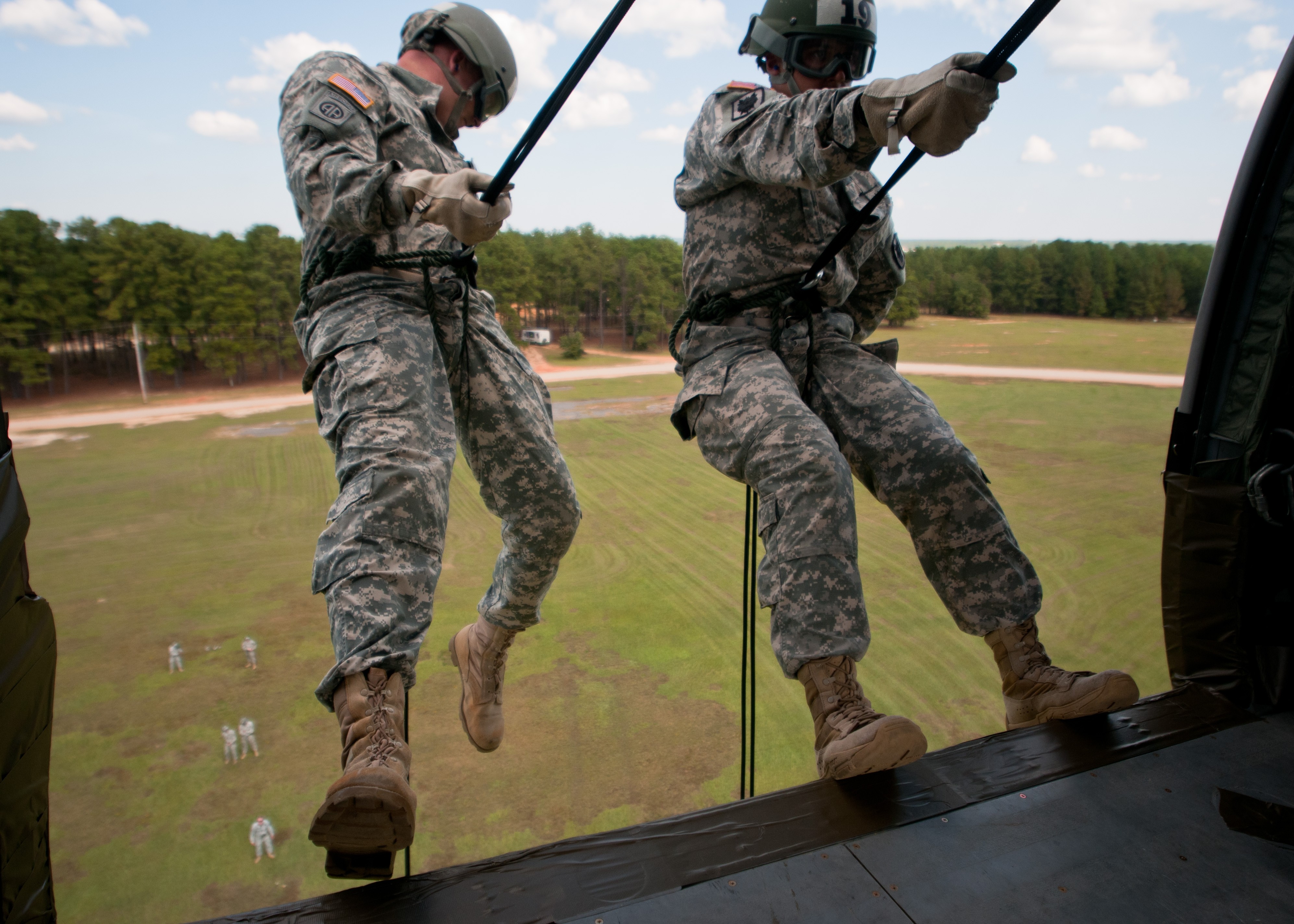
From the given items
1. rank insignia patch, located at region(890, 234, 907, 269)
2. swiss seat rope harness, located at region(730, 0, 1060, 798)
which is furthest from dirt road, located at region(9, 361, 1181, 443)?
swiss seat rope harness, located at region(730, 0, 1060, 798)

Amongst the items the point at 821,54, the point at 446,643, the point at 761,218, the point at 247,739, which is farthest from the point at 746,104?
the point at 446,643

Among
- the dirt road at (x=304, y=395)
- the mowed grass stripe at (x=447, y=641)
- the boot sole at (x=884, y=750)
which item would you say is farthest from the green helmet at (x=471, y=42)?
the dirt road at (x=304, y=395)

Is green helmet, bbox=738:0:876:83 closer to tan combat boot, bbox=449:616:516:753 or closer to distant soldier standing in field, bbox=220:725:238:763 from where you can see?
tan combat boot, bbox=449:616:516:753

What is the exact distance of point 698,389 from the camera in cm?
216

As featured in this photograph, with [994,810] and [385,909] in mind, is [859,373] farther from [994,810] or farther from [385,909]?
[385,909]

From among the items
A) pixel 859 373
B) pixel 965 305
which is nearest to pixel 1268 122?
pixel 859 373

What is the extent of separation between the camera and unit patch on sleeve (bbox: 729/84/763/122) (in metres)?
1.92

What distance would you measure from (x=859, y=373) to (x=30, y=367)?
30043mm

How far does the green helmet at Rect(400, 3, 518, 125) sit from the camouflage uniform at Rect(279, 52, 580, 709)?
0.17 meters

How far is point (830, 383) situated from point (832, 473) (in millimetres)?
524

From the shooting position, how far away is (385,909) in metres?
1.32

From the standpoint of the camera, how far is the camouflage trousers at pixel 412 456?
1539 mm

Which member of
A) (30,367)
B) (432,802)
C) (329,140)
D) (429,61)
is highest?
(429,61)

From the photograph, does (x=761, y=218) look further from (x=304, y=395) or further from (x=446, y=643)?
(x=304, y=395)
